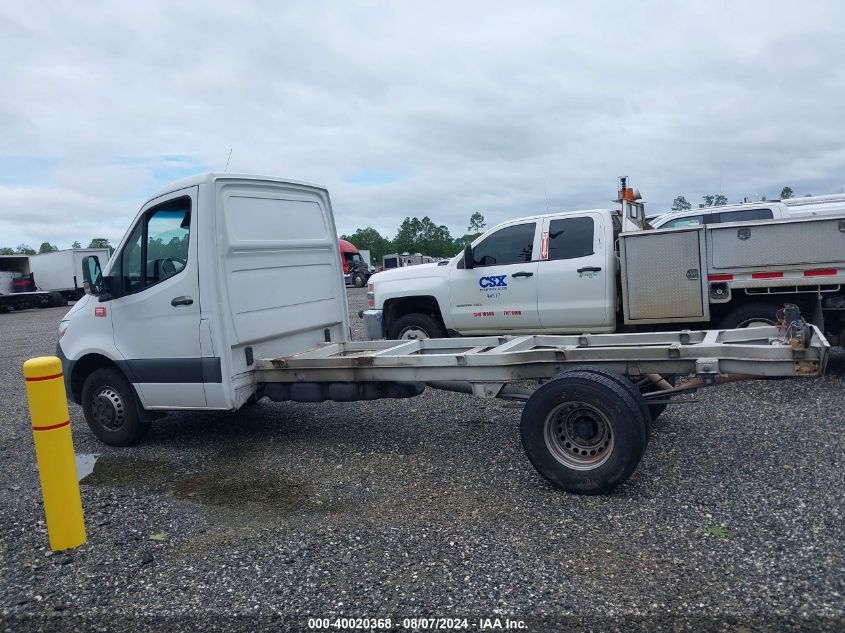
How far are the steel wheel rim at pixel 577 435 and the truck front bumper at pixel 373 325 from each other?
16.0 ft

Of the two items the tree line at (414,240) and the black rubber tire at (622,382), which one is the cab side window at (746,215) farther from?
the tree line at (414,240)

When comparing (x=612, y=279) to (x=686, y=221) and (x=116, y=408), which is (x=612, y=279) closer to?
(x=686, y=221)

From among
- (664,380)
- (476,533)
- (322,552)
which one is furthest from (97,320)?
(664,380)

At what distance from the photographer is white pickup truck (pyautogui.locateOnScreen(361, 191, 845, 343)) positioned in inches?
288

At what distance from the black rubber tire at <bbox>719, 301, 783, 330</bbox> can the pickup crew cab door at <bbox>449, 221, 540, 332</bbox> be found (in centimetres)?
217

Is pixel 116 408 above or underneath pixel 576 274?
underneath

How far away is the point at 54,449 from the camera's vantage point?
4.12 m

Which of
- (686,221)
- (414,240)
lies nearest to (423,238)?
(414,240)

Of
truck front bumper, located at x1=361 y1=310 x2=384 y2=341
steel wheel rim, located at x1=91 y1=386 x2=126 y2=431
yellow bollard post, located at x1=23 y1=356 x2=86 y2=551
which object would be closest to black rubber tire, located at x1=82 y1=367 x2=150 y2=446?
steel wheel rim, located at x1=91 y1=386 x2=126 y2=431

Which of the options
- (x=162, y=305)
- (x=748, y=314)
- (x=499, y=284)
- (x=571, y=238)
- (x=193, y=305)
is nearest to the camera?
(x=193, y=305)

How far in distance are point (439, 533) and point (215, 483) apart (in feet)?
6.88

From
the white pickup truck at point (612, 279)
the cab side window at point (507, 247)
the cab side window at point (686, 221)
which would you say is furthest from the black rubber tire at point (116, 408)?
the cab side window at point (686, 221)

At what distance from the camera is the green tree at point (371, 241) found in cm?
8981

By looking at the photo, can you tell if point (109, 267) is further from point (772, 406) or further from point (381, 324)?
point (772, 406)
